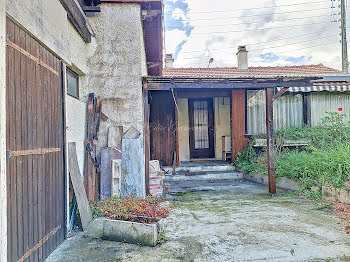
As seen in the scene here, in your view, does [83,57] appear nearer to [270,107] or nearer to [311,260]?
[270,107]

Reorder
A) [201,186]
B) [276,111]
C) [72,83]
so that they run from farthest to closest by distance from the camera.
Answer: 1. [276,111]
2. [201,186]
3. [72,83]

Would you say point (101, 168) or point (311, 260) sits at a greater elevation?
point (101, 168)

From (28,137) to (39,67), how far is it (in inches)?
36.2

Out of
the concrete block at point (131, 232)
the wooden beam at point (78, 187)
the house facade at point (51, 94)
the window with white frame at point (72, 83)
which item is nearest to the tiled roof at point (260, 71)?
the house facade at point (51, 94)

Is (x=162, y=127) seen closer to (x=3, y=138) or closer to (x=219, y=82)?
(x=219, y=82)

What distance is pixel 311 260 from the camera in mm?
2955

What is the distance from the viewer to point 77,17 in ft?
14.3

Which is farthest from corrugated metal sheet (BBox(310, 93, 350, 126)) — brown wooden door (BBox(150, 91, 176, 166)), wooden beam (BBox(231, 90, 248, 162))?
brown wooden door (BBox(150, 91, 176, 166))

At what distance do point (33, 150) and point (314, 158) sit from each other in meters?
6.42

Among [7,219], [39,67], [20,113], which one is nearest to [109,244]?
[7,219]

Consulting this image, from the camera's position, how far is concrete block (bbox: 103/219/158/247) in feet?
11.3

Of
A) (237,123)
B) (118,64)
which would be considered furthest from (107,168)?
(237,123)

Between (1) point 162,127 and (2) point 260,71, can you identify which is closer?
(1) point 162,127

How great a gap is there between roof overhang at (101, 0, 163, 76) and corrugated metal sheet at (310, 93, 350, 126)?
6.37 meters
